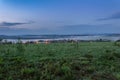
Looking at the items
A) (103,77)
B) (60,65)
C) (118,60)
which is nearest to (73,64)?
(60,65)

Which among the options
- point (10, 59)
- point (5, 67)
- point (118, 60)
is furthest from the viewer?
point (118, 60)

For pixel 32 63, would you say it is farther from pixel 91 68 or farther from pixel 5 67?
pixel 91 68

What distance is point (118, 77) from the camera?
7.58m

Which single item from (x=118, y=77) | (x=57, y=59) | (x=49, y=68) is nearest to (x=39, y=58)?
(x=57, y=59)

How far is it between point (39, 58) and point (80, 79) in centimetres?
172

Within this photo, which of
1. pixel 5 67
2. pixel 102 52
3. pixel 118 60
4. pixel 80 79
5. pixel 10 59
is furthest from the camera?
pixel 102 52

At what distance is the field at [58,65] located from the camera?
7.51 meters

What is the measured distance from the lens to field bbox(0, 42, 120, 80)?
296 inches

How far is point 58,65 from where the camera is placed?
7.94m

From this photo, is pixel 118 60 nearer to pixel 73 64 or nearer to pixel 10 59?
pixel 73 64

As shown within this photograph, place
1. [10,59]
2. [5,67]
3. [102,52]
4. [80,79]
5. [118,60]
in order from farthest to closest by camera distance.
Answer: [102,52] < [118,60] < [10,59] < [5,67] < [80,79]

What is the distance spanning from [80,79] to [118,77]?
91 cm

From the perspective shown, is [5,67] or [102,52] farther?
[102,52]

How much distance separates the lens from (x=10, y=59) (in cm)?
853
